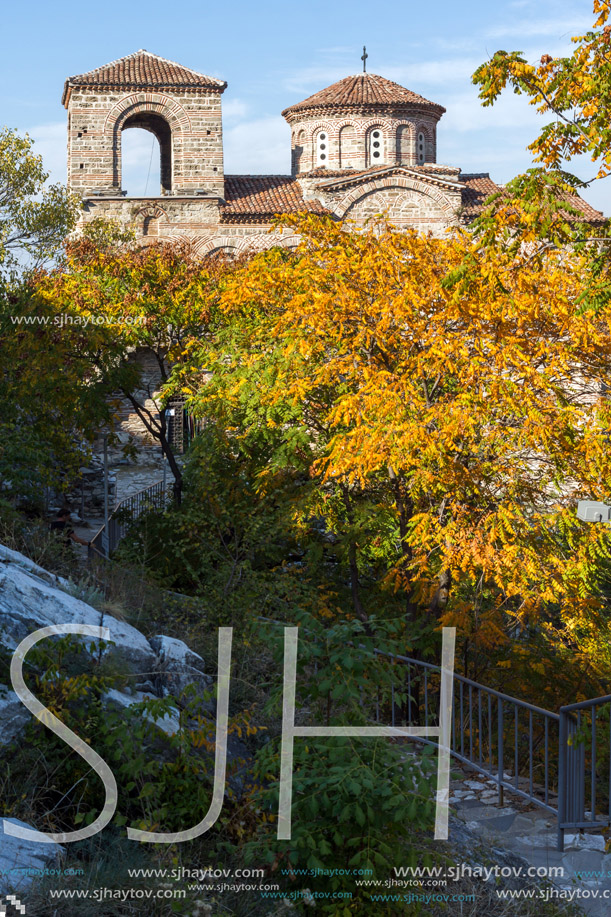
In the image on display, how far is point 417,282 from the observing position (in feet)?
32.7

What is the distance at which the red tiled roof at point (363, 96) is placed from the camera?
1353 inches

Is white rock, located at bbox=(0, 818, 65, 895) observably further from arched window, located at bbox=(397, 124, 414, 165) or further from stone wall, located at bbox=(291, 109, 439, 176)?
arched window, located at bbox=(397, 124, 414, 165)

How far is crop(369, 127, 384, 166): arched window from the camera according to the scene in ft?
114

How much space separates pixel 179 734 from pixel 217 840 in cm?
59

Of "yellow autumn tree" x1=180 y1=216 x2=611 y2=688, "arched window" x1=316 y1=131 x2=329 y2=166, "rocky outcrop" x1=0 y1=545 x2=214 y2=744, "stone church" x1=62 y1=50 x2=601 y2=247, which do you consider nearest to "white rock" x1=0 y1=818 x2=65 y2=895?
"rocky outcrop" x1=0 y1=545 x2=214 y2=744

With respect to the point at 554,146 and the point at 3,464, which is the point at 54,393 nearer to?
the point at 3,464

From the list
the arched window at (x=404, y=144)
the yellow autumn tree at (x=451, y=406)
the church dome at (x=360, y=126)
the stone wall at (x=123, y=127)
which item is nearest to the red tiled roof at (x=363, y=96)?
the church dome at (x=360, y=126)

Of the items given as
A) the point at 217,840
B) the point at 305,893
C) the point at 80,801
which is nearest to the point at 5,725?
the point at 80,801

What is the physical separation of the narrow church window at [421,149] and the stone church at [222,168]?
18cm

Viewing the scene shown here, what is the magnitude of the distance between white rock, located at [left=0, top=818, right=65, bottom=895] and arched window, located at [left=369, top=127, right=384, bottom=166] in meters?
33.1

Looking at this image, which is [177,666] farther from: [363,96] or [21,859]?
[363,96]

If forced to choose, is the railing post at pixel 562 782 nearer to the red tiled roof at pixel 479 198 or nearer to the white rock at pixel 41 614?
the white rock at pixel 41 614

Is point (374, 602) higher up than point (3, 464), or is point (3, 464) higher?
point (3, 464)

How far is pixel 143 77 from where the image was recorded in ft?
102
